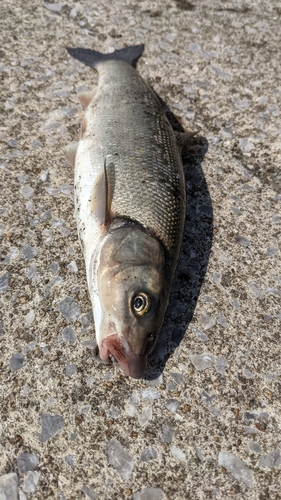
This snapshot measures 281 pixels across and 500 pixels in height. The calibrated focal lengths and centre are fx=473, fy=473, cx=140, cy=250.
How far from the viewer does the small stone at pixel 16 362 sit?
122 inches

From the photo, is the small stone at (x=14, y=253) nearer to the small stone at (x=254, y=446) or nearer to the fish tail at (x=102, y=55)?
the small stone at (x=254, y=446)

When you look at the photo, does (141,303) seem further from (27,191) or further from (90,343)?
(27,191)

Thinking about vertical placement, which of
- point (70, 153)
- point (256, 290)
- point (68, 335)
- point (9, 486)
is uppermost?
point (70, 153)

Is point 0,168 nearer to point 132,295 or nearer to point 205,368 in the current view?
point 132,295

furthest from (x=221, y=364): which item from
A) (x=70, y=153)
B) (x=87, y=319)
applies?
(x=70, y=153)

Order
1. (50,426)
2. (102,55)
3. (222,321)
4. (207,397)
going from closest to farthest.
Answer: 1. (50,426)
2. (207,397)
3. (222,321)
4. (102,55)

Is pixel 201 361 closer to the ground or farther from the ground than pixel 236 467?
farther from the ground

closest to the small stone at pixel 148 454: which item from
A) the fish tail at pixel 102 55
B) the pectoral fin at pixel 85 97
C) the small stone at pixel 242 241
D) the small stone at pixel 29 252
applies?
the small stone at pixel 29 252

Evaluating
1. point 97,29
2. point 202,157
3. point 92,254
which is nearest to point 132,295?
point 92,254

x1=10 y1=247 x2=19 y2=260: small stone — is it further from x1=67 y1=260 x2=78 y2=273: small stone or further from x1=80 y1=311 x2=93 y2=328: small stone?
x1=80 y1=311 x2=93 y2=328: small stone

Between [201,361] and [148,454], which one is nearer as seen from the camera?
[148,454]

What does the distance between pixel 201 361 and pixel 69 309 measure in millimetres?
1006

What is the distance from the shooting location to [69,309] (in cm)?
342

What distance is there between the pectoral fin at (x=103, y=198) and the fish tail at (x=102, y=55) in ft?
6.71
